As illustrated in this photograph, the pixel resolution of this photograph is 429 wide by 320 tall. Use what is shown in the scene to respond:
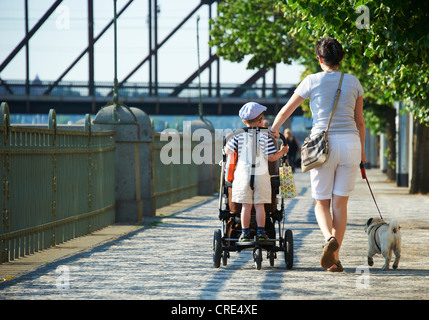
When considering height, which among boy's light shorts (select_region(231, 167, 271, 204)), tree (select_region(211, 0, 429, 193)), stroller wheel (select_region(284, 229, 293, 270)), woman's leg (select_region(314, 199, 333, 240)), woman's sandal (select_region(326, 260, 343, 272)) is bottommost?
woman's sandal (select_region(326, 260, 343, 272))

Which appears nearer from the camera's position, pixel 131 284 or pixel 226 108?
pixel 131 284

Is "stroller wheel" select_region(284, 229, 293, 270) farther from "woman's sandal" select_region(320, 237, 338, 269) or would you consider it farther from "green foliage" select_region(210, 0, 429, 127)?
"green foliage" select_region(210, 0, 429, 127)

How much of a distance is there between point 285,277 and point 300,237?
142 inches

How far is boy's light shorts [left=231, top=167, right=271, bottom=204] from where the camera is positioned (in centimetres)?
731

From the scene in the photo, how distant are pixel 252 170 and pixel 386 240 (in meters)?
1.28

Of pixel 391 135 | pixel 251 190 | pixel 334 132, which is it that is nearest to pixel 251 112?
pixel 251 190

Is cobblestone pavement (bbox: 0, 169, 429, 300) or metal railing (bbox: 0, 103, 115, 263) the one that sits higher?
metal railing (bbox: 0, 103, 115, 263)

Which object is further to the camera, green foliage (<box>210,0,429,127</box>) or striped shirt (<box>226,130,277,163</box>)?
green foliage (<box>210,0,429,127</box>)

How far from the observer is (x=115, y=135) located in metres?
12.5

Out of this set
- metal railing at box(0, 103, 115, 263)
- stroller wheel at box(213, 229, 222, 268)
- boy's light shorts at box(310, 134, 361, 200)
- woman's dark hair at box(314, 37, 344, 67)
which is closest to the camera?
boy's light shorts at box(310, 134, 361, 200)

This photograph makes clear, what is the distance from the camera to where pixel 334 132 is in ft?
22.4

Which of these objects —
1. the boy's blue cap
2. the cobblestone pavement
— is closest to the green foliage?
the boy's blue cap
